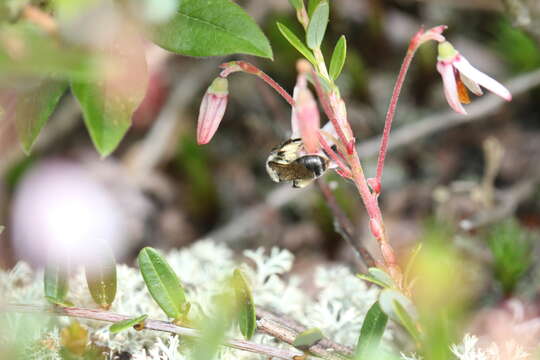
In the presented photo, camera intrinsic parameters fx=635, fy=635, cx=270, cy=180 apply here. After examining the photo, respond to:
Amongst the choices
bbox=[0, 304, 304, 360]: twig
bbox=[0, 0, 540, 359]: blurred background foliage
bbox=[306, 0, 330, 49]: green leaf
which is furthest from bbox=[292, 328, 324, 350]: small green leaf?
bbox=[0, 0, 540, 359]: blurred background foliage

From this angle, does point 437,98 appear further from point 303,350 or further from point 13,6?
point 13,6

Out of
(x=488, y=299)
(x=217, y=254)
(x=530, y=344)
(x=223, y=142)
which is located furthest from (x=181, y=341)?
(x=223, y=142)

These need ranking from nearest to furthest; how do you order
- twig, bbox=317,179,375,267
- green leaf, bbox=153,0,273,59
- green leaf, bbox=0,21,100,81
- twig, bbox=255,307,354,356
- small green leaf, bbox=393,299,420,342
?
green leaf, bbox=0,21,100,81 → small green leaf, bbox=393,299,420,342 → green leaf, bbox=153,0,273,59 → twig, bbox=255,307,354,356 → twig, bbox=317,179,375,267

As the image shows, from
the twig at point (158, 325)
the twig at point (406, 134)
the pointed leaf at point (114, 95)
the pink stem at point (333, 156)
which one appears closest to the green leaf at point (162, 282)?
the twig at point (158, 325)

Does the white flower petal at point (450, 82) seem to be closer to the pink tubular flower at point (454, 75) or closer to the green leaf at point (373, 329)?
the pink tubular flower at point (454, 75)

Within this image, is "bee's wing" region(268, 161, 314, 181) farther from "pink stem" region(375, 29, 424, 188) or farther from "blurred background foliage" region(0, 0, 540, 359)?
"blurred background foliage" region(0, 0, 540, 359)

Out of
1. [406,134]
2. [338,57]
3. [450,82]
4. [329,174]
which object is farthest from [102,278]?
[406,134]
